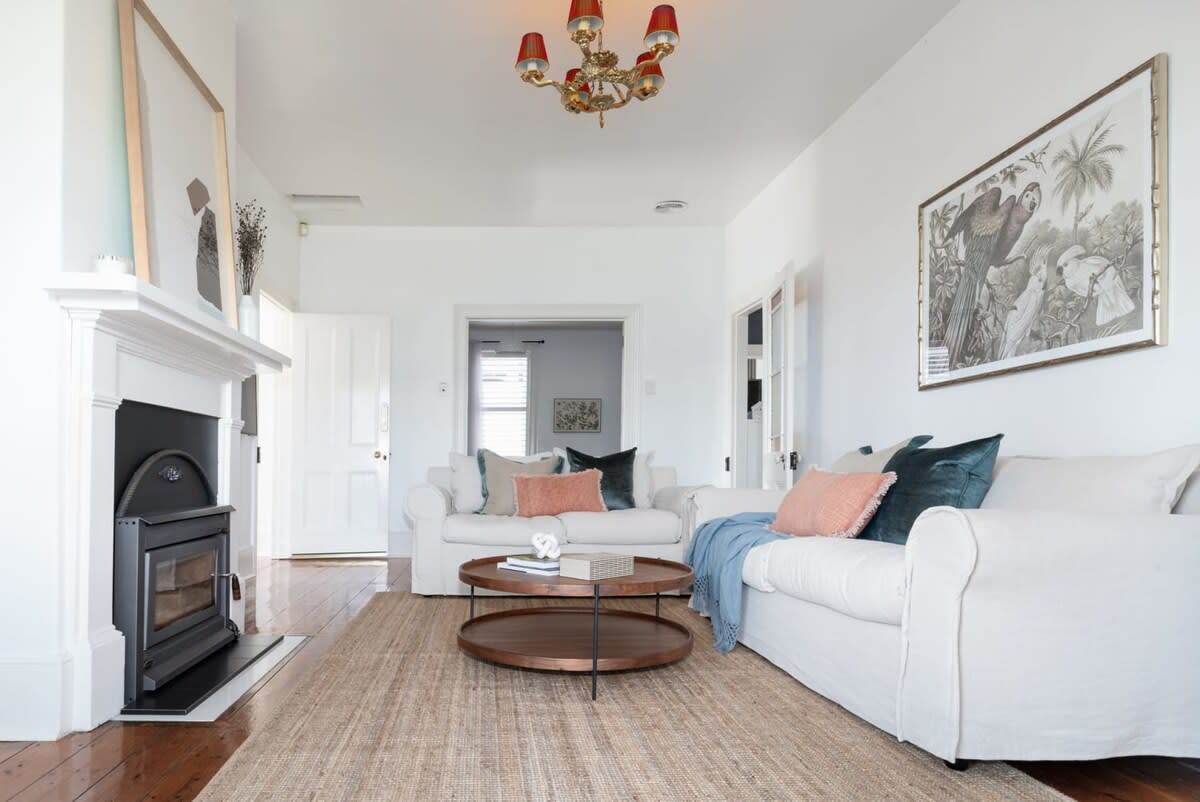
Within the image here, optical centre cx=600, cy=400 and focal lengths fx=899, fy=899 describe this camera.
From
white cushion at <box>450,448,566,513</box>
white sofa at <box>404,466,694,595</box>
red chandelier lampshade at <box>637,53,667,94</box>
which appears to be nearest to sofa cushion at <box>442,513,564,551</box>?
white sofa at <box>404,466,694,595</box>

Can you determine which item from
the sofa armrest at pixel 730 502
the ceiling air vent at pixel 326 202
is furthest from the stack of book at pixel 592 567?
the ceiling air vent at pixel 326 202

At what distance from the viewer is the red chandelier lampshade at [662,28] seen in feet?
10.6

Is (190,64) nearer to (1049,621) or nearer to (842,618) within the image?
(842,618)

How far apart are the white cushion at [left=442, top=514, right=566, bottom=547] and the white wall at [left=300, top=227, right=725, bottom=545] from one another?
2.50 m

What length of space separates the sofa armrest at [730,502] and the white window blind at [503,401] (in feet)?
22.4

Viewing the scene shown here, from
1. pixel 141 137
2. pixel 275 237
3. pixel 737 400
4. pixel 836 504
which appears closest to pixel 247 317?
pixel 141 137

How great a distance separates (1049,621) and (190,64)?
3.49 meters

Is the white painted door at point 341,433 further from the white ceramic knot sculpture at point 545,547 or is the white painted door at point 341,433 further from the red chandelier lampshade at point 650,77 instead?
the red chandelier lampshade at point 650,77

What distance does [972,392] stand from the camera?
3.76 meters

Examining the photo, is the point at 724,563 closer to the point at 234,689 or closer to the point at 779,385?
the point at 234,689

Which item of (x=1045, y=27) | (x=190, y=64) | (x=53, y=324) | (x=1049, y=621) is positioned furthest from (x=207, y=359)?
(x=1045, y=27)

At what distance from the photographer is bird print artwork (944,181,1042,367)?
A: 3445 millimetres

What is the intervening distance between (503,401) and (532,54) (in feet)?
25.8

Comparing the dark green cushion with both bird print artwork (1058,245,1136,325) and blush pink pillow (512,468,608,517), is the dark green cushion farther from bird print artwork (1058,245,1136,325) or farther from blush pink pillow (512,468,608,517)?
bird print artwork (1058,245,1136,325)
